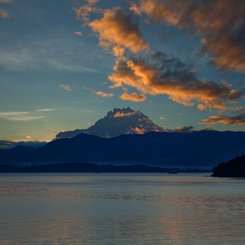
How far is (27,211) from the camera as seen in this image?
77.2 m

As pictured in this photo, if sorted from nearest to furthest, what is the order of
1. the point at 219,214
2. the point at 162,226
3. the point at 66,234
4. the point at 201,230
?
the point at 66,234 → the point at 201,230 → the point at 162,226 → the point at 219,214

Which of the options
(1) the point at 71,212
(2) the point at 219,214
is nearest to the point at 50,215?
(1) the point at 71,212

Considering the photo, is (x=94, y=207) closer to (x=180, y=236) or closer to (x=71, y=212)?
(x=71, y=212)

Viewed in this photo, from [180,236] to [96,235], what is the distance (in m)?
9.19

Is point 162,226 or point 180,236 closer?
point 180,236

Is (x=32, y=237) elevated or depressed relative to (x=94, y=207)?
depressed

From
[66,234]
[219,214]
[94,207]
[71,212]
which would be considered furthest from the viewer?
[94,207]

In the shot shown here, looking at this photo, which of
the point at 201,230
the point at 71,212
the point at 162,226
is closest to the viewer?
the point at 201,230

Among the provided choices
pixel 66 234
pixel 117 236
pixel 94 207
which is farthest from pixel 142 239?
pixel 94 207

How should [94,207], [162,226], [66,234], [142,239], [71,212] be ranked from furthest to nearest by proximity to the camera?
[94,207] → [71,212] → [162,226] → [66,234] → [142,239]

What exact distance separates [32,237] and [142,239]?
11.7 meters

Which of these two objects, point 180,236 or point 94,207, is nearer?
point 180,236

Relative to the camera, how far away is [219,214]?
7094 centimetres

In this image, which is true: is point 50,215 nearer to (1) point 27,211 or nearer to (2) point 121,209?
(1) point 27,211
